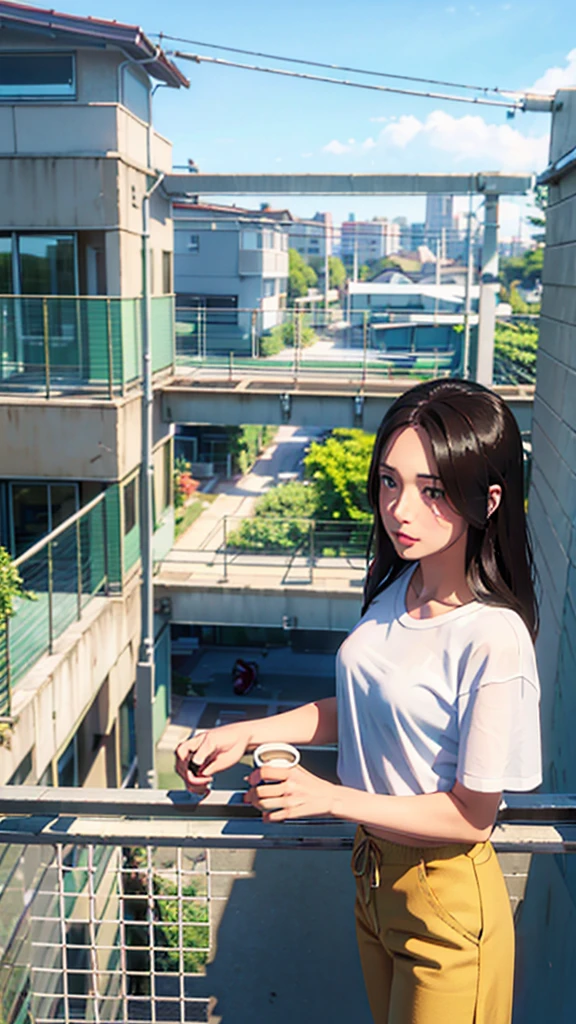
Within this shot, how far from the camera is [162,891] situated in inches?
424

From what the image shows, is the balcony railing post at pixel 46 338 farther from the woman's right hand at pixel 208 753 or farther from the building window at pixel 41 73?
the woman's right hand at pixel 208 753

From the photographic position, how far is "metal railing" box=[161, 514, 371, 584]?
50.4 feet

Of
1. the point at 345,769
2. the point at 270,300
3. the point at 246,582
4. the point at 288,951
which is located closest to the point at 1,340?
the point at 246,582

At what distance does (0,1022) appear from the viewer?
9.32ft

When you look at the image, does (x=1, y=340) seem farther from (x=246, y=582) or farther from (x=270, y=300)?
(x=270, y=300)

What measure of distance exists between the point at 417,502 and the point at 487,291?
13.4 m

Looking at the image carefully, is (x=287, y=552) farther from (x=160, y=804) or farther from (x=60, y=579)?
(x=160, y=804)

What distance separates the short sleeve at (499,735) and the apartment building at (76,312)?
9.52 meters

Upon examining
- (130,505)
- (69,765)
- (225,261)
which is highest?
(225,261)

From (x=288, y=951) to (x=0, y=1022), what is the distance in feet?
22.5

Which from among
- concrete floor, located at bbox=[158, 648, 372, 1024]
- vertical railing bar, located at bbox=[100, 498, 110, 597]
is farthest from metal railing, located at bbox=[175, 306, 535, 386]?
concrete floor, located at bbox=[158, 648, 372, 1024]

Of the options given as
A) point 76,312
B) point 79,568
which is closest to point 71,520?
point 79,568

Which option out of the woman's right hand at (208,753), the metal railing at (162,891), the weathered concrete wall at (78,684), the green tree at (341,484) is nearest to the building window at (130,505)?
the weathered concrete wall at (78,684)

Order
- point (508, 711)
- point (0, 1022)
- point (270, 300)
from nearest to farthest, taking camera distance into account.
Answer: point (508, 711) → point (0, 1022) → point (270, 300)
